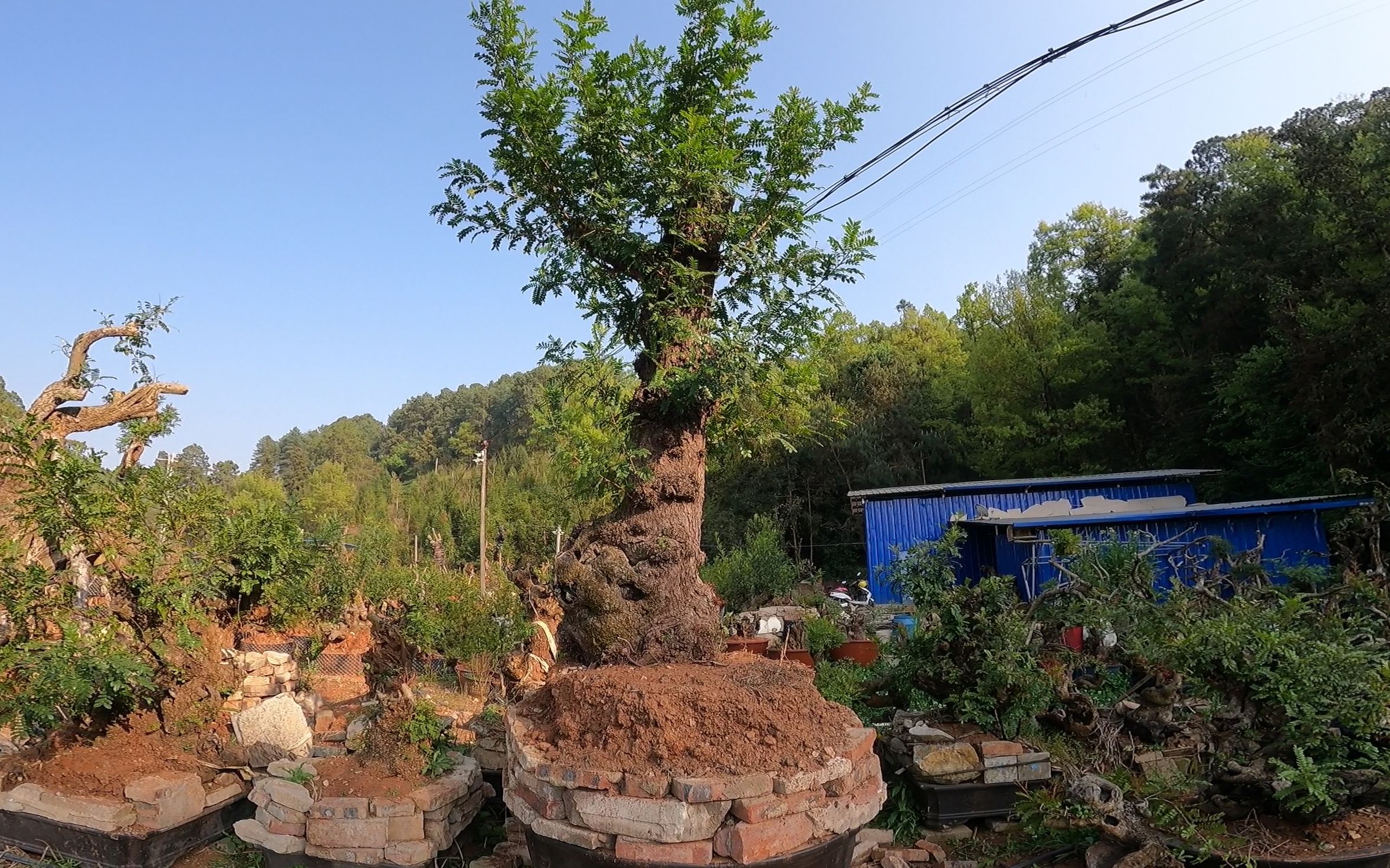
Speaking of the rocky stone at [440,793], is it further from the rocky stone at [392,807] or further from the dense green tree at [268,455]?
the dense green tree at [268,455]

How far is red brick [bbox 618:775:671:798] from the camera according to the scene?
2959 millimetres

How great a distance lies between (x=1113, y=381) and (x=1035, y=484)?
650 centimetres

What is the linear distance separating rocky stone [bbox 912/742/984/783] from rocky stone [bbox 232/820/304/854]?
3.40 m

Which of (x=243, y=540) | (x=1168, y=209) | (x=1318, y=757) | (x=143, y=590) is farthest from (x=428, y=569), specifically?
(x=1168, y=209)

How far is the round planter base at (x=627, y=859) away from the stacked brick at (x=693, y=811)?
0.02 metres

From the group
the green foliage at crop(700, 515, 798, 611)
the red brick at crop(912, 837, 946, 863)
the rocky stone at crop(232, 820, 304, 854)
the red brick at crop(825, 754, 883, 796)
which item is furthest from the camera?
the green foliage at crop(700, 515, 798, 611)

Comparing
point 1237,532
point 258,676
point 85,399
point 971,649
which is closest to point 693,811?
point 971,649

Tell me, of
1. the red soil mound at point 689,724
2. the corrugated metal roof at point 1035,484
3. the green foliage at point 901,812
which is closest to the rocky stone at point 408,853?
the red soil mound at point 689,724

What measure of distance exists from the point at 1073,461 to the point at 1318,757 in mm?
19200

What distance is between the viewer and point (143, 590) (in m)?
4.89

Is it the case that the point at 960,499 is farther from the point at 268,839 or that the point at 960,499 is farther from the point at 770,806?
the point at 268,839

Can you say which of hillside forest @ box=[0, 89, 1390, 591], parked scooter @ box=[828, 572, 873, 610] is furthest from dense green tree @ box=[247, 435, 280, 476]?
parked scooter @ box=[828, 572, 873, 610]

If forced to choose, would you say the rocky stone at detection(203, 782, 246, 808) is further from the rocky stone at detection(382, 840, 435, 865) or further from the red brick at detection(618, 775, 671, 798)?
the red brick at detection(618, 775, 671, 798)

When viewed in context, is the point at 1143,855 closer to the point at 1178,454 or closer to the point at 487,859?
the point at 487,859
